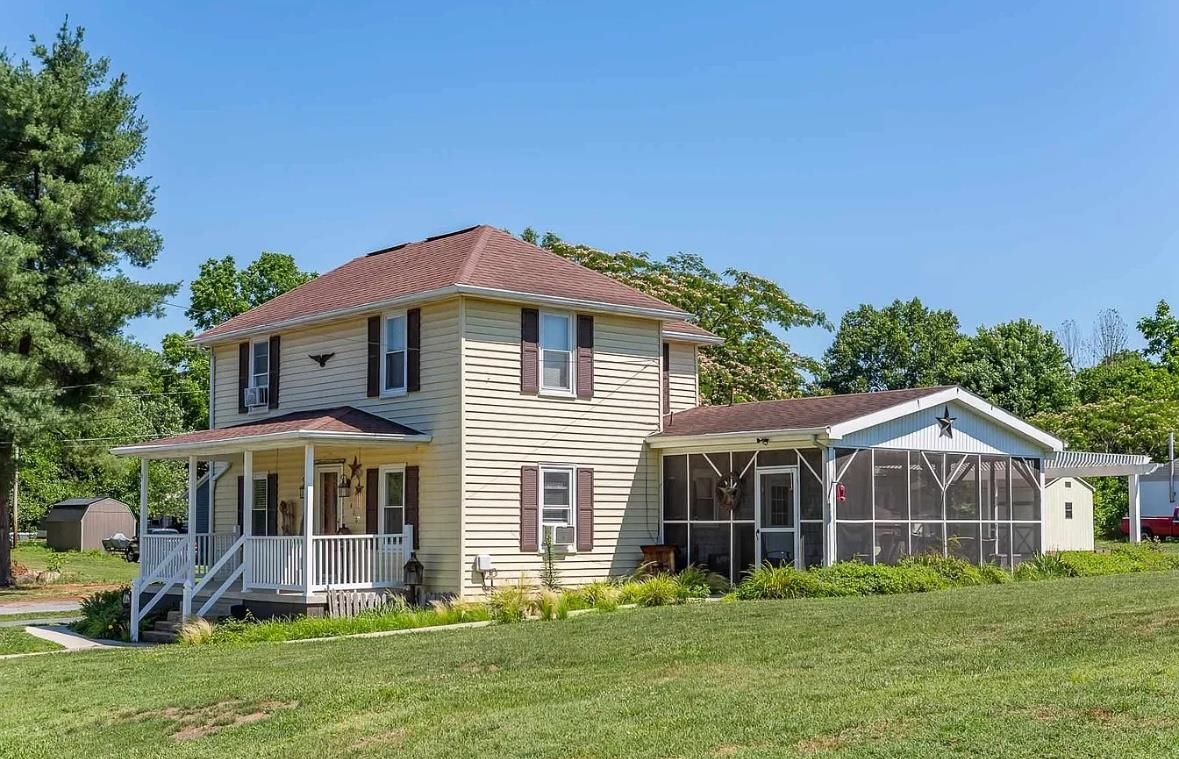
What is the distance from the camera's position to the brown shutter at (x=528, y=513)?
23.2 m

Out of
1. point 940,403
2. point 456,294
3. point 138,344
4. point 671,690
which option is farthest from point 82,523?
point 671,690

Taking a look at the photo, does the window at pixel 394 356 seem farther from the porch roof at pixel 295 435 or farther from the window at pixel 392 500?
the window at pixel 392 500

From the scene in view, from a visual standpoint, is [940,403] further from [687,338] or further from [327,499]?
[327,499]

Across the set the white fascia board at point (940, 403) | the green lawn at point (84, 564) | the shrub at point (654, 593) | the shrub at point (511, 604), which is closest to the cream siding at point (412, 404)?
the shrub at point (511, 604)

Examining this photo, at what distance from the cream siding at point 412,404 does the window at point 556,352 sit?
1875 mm

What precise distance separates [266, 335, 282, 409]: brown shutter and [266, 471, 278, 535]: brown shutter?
4.82 ft

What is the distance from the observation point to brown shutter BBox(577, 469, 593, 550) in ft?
78.9

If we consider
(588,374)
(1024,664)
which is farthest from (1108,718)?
(588,374)

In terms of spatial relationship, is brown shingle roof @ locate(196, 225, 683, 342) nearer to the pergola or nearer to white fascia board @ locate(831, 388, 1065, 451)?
white fascia board @ locate(831, 388, 1065, 451)

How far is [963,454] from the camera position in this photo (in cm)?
2539

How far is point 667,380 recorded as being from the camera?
27.3m

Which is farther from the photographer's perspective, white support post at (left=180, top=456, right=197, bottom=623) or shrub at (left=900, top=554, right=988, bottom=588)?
shrub at (left=900, top=554, right=988, bottom=588)

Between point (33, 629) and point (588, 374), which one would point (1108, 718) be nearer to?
point (588, 374)

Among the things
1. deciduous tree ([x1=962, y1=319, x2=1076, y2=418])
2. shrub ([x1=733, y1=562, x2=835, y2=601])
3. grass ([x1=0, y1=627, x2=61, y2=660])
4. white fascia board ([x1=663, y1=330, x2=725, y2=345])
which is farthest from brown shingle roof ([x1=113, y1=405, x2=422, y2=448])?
deciduous tree ([x1=962, y1=319, x2=1076, y2=418])
